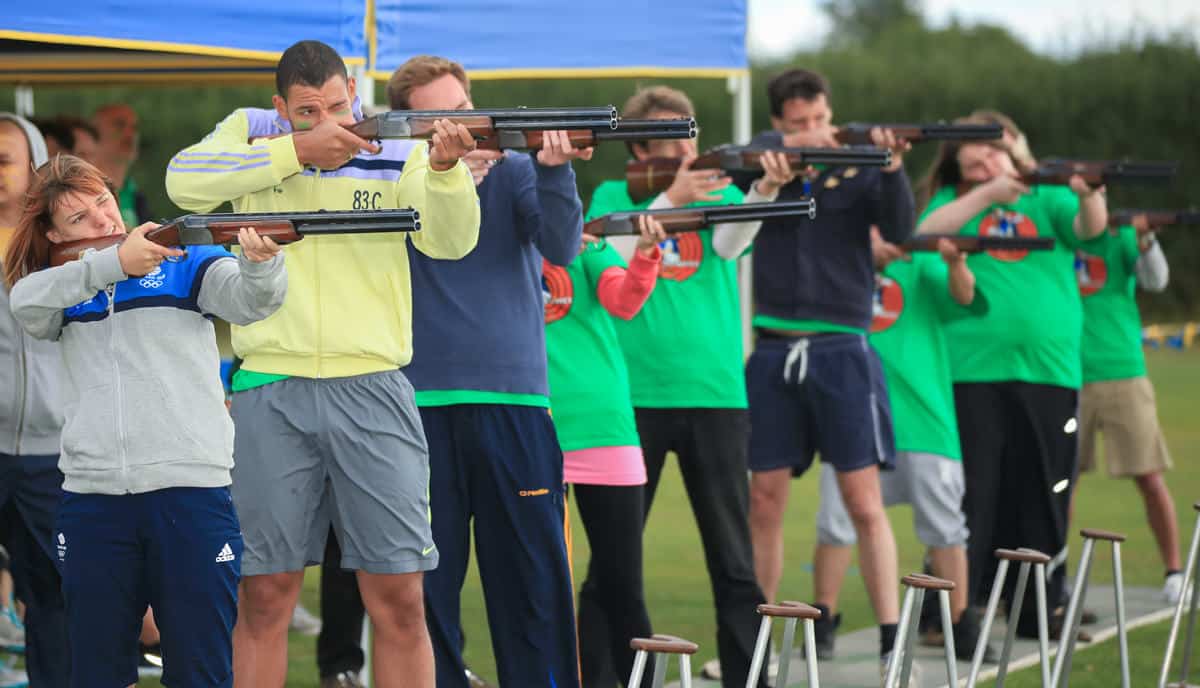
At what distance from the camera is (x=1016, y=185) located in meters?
7.66

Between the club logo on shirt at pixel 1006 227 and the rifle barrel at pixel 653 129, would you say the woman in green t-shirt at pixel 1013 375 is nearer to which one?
the club logo on shirt at pixel 1006 227

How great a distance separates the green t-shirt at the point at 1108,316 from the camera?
28.2ft

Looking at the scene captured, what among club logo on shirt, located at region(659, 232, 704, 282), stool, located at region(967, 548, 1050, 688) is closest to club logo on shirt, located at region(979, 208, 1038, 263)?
club logo on shirt, located at region(659, 232, 704, 282)

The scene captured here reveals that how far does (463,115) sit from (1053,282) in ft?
13.0

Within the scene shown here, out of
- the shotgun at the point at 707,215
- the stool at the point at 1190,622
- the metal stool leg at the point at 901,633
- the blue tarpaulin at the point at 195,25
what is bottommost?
the stool at the point at 1190,622

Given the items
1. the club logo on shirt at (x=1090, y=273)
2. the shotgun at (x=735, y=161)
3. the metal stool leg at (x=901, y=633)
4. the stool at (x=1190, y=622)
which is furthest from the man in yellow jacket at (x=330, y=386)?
the club logo on shirt at (x=1090, y=273)

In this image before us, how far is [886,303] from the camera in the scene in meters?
7.84

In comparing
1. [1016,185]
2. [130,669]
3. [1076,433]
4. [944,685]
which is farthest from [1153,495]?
[130,669]

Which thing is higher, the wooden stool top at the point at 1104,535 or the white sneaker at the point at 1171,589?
the wooden stool top at the point at 1104,535

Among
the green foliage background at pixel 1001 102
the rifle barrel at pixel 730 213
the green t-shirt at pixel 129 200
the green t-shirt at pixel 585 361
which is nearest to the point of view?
the rifle barrel at pixel 730 213

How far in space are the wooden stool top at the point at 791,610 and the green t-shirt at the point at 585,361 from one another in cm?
155

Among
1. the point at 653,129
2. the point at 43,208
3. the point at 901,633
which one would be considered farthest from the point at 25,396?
the point at 901,633

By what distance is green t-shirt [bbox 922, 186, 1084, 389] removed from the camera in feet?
25.3

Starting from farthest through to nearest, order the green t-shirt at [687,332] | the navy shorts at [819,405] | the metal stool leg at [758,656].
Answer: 1. the navy shorts at [819,405]
2. the green t-shirt at [687,332]
3. the metal stool leg at [758,656]
